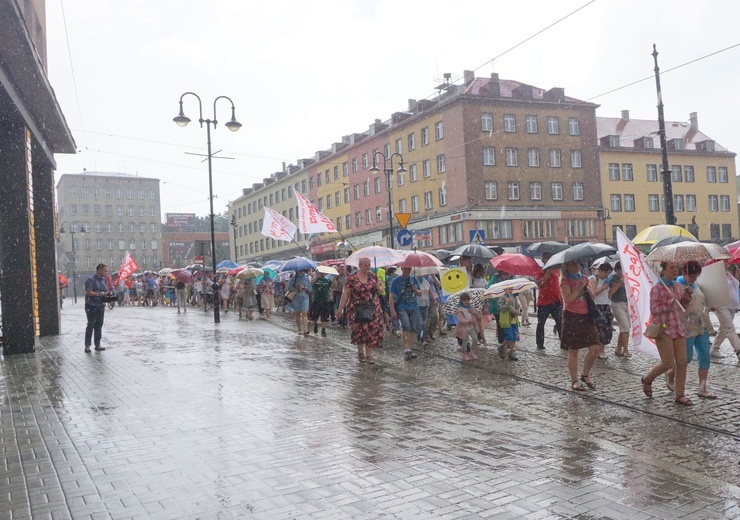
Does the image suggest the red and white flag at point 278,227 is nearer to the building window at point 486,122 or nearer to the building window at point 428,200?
the building window at point 486,122

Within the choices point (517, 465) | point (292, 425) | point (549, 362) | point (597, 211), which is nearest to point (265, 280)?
point (549, 362)

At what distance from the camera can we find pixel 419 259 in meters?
12.4

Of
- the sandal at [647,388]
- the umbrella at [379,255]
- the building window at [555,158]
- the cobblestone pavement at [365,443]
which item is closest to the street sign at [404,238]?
the umbrella at [379,255]

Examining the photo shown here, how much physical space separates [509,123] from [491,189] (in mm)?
5807

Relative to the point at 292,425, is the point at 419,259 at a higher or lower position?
higher

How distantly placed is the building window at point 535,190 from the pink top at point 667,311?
1877 inches

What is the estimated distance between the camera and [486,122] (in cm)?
5228

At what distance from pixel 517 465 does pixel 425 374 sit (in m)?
4.92

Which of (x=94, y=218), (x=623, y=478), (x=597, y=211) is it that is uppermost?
(x=94, y=218)

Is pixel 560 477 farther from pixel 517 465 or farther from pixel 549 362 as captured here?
pixel 549 362

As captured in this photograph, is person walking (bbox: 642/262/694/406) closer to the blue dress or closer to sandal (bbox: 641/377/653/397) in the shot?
sandal (bbox: 641/377/653/397)

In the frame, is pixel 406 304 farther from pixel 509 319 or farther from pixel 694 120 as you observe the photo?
pixel 694 120

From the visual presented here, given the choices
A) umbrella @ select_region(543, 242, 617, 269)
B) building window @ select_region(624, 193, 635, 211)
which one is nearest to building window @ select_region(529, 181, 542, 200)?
building window @ select_region(624, 193, 635, 211)

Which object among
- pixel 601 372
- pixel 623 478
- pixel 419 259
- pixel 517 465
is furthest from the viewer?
pixel 419 259
